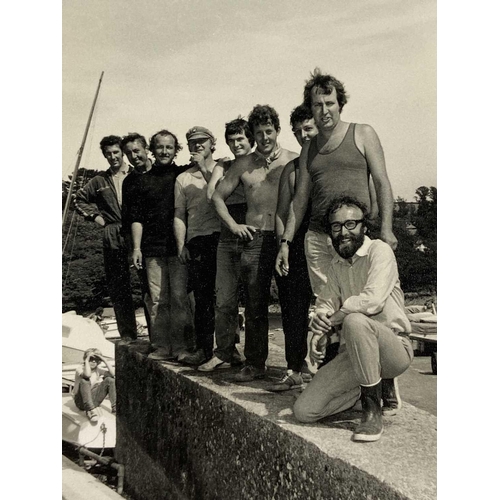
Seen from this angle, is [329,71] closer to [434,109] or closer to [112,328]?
[434,109]

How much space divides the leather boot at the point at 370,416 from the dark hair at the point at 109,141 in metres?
2.23

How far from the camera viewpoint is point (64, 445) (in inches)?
221

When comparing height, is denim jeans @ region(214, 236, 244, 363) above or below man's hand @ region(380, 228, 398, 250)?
below

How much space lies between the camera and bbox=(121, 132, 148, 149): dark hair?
5.05m

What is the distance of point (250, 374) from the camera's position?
4680 millimetres

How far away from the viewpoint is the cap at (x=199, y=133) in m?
4.73

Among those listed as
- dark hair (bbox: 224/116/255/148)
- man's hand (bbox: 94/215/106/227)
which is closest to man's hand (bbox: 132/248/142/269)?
man's hand (bbox: 94/215/106/227)

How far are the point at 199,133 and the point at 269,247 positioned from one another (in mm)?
753

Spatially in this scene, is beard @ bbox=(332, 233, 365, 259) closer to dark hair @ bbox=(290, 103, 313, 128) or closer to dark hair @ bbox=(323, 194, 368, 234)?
dark hair @ bbox=(323, 194, 368, 234)

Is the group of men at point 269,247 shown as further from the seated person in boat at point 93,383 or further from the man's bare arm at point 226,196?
the seated person in boat at point 93,383

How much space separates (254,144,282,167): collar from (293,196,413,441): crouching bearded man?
1.85 ft

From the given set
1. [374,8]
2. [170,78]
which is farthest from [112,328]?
[374,8]

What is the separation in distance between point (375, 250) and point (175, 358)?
1.93 meters

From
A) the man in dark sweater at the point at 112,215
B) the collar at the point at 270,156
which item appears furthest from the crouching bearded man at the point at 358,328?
the man in dark sweater at the point at 112,215
